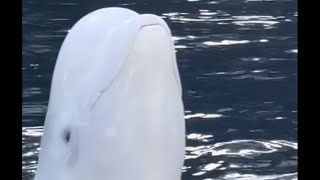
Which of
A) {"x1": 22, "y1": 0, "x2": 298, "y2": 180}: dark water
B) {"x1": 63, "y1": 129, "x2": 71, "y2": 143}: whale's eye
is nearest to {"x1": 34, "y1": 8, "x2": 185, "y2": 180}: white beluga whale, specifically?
{"x1": 63, "y1": 129, "x2": 71, "y2": 143}: whale's eye

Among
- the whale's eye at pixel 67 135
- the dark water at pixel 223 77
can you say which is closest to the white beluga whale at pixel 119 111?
the whale's eye at pixel 67 135

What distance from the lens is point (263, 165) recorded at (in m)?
3.59

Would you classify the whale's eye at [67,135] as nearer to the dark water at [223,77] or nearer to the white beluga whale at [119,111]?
the white beluga whale at [119,111]

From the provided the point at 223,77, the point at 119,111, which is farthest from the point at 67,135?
the point at 223,77

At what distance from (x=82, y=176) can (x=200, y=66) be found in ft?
11.3

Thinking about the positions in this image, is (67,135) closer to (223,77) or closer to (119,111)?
(119,111)

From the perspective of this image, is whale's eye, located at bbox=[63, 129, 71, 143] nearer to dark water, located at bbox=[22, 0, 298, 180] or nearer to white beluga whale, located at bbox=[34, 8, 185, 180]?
white beluga whale, located at bbox=[34, 8, 185, 180]

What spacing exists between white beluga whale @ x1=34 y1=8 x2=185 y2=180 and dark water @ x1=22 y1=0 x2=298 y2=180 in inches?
65.9

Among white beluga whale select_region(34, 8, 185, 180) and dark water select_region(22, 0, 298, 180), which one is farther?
dark water select_region(22, 0, 298, 180)

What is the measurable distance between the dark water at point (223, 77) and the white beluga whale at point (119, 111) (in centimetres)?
167

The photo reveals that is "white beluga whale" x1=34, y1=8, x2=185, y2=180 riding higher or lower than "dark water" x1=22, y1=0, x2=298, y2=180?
higher

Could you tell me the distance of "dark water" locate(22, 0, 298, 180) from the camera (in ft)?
11.9

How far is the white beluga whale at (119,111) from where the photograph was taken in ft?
5.40
